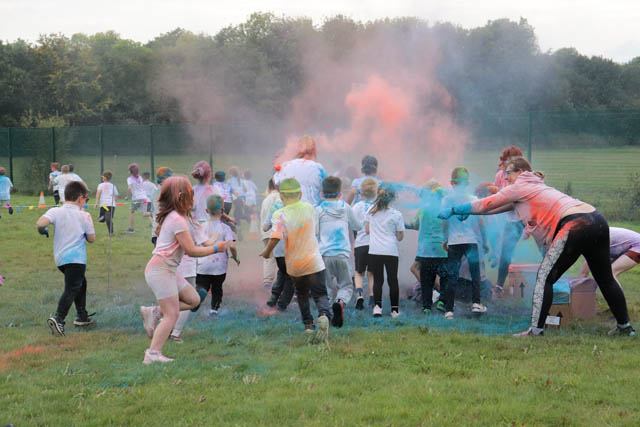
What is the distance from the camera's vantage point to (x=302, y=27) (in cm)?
2266

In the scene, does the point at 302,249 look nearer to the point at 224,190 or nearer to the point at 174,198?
the point at 174,198

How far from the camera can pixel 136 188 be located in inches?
670

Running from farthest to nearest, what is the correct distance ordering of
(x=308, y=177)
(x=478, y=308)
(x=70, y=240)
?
(x=308, y=177) → (x=478, y=308) → (x=70, y=240)

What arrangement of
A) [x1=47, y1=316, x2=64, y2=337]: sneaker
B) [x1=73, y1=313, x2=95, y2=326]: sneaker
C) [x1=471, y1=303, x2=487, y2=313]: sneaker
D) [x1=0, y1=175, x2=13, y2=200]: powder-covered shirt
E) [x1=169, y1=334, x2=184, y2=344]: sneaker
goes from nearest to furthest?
[x1=169, y1=334, x2=184, y2=344]: sneaker, [x1=47, y1=316, x2=64, y2=337]: sneaker, [x1=73, y1=313, x2=95, y2=326]: sneaker, [x1=471, y1=303, x2=487, y2=313]: sneaker, [x1=0, y1=175, x2=13, y2=200]: powder-covered shirt

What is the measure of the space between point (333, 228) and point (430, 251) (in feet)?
3.99

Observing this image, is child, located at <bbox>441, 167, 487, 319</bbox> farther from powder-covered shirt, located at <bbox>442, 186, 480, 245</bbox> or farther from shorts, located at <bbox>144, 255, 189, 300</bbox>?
shorts, located at <bbox>144, 255, 189, 300</bbox>

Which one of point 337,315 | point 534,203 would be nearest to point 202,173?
point 337,315

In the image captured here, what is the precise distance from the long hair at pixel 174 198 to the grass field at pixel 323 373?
1.38 m

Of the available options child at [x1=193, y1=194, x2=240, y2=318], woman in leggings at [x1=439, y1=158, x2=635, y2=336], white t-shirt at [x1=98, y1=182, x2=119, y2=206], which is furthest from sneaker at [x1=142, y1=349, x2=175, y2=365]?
white t-shirt at [x1=98, y1=182, x2=119, y2=206]

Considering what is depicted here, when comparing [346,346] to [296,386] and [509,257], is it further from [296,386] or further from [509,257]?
[509,257]

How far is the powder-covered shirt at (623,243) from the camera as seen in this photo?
7301mm

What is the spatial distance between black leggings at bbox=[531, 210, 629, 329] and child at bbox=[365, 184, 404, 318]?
182 cm

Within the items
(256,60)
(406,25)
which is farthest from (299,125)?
(406,25)

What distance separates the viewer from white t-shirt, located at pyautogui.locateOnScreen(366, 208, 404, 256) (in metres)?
7.80
